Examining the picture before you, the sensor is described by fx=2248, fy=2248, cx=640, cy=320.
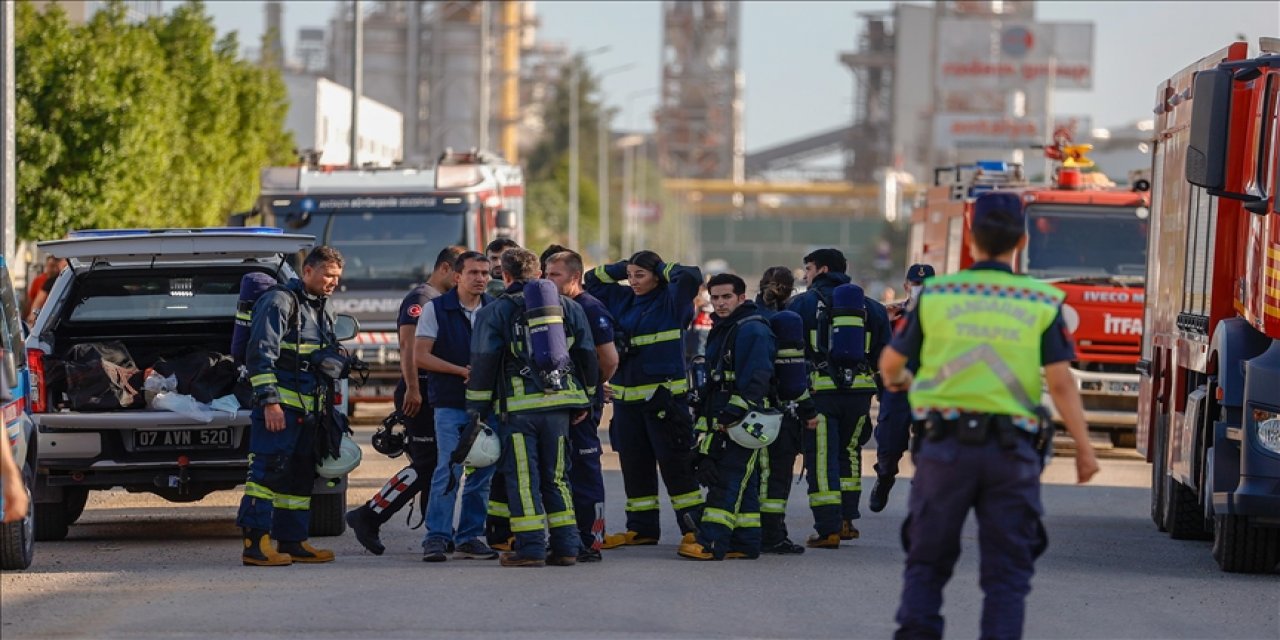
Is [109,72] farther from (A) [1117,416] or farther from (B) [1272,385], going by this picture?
(B) [1272,385]

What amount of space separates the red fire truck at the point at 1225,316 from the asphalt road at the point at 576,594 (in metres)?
0.41

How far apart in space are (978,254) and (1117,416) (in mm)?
14459

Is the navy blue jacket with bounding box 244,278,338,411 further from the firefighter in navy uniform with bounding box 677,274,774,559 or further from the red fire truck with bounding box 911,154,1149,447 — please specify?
the red fire truck with bounding box 911,154,1149,447

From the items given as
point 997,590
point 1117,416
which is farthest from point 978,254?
point 1117,416

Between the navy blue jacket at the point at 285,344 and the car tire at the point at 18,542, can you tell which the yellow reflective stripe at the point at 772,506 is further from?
the car tire at the point at 18,542

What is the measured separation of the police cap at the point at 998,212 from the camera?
7746 millimetres

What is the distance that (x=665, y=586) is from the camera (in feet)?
35.5

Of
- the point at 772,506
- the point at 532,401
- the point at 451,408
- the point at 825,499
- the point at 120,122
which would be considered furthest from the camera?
the point at 120,122

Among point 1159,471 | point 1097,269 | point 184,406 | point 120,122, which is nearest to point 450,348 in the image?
point 184,406

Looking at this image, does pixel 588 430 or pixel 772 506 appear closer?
pixel 588 430

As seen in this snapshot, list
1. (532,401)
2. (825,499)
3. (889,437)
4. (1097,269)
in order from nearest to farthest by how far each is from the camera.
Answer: (532,401) < (825,499) < (889,437) < (1097,269)

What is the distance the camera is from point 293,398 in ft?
38.1

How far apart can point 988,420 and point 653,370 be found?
4.60 meters

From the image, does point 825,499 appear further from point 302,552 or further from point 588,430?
point 302,552
